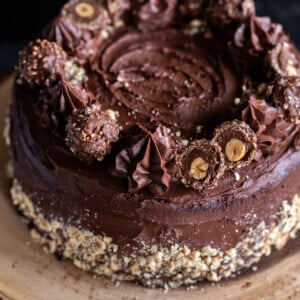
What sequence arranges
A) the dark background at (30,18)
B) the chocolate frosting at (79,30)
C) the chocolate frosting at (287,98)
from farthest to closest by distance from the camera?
1. the dark background at (30,18)
2. the chocolate frosting at (79,30)
3. the chocolate frosting at (287,98)

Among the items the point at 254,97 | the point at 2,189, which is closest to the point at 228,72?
the point at 254,97

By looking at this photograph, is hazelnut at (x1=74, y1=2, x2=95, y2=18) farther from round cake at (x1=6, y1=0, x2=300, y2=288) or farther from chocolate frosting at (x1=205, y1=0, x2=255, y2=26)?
chocolate frosting at (x1=205, y1=0, x2=255, y2=26)

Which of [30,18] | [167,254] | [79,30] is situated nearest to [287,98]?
[167,254]

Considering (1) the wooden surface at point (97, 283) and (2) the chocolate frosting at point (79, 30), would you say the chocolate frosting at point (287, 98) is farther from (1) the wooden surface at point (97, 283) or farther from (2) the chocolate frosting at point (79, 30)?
(2) the chocolate frosting at point (79, 30)

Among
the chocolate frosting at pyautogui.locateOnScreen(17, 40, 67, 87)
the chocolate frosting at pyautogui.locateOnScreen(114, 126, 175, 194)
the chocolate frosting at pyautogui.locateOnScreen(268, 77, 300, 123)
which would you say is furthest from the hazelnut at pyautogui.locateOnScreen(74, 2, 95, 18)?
the chocolate frosting at pyautogui.locateOnScreen(268, 77, 300, 123)

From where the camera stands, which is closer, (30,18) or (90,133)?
(90,133)

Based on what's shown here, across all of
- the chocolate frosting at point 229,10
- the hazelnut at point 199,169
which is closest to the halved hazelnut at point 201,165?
the hazelnut at point 199,169

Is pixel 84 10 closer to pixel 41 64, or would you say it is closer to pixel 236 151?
pixel 41 64
